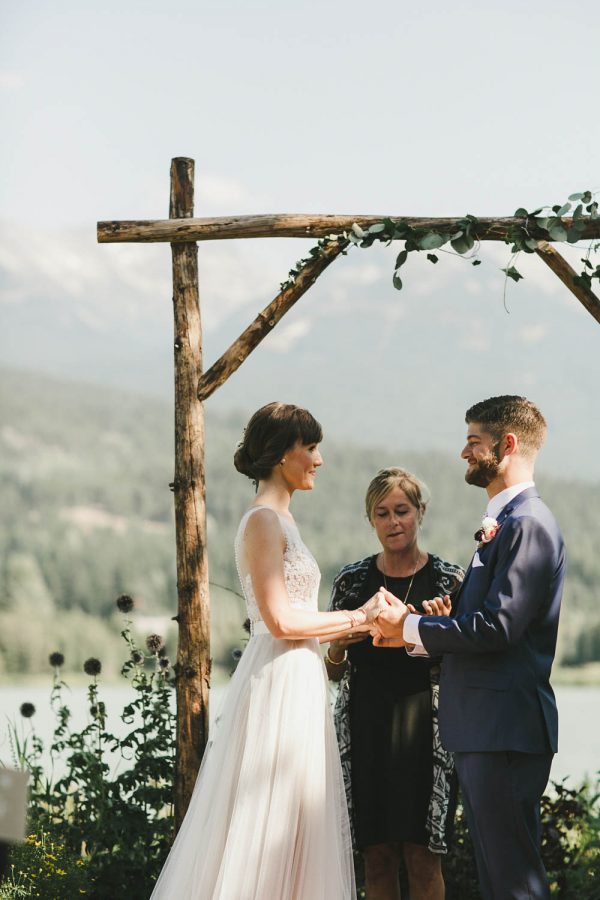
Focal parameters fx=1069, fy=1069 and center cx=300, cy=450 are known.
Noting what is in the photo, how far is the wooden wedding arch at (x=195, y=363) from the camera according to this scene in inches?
168

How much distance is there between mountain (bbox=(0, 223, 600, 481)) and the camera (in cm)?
4144

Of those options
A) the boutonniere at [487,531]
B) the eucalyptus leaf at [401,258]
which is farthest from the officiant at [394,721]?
the eucalyptus leaf at [401,258]

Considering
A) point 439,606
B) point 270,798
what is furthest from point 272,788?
point 439,606

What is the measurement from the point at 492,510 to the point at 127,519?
27968 mm

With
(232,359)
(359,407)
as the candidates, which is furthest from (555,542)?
(359,407)

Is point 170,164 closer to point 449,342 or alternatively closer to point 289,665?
point 289,665

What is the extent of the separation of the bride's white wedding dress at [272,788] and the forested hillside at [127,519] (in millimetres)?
11815

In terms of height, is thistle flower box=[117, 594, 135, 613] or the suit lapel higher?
thistle flower box=[117, 594, 135, 613]

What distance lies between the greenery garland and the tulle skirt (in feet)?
5.13

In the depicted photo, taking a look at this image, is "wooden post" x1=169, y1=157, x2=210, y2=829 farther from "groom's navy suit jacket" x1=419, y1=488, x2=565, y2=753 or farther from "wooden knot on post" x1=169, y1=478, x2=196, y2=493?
"groom's navy suit jacket" x1=419, y1=488, x2=565, y2=753

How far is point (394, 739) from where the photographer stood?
155 inches

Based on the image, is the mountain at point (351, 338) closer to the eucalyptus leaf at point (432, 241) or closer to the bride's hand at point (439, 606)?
the eucalyptus leaf at point (432, 241)

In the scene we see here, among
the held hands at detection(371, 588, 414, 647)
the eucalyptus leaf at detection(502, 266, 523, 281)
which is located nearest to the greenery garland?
the eucalyptus leaf at detection(502, 266, 523, 281)

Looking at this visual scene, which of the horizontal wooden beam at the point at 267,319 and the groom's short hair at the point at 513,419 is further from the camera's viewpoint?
the horizontal wooden beam at the point at 267,319
